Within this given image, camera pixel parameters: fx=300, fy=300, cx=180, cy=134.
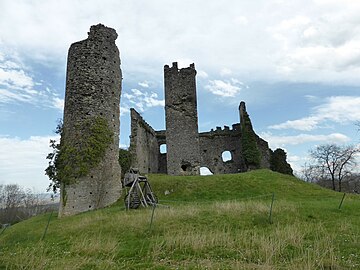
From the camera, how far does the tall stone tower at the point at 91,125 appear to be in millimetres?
18234

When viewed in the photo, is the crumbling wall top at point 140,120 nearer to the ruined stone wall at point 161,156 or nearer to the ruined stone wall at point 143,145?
the ruined stone wall at point 143,145

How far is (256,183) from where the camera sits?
68.7 ft

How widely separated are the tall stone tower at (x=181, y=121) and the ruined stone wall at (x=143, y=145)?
9.20 feet

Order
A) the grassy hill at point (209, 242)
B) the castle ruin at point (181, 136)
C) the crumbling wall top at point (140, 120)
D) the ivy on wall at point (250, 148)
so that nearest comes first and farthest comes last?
the grassy hill at point (209, 242) → the crumbling wall top at point (140, 120) → the castle ruin at point (181, 136) → the ivy on wall at point (250, 148)

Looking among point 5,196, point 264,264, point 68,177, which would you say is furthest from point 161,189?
point 5,196

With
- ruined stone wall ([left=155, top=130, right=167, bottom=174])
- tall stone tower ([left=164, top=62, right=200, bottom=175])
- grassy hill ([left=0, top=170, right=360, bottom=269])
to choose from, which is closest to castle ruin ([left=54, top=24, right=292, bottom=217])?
grassy hill ([left=0, top=170, right=360, bottom=269])

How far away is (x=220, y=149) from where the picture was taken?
39.1m

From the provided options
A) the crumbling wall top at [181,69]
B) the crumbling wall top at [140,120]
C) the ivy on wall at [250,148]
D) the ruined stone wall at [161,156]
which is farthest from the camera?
the ruined stone wall at [161,156]

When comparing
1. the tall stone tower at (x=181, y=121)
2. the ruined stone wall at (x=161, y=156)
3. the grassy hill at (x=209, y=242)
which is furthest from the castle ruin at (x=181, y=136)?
the grassy hill at (x=209, y=242)

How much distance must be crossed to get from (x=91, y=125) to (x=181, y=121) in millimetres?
14004

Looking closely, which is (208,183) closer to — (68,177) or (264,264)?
(68,177)

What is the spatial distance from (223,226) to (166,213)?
8.41 ft

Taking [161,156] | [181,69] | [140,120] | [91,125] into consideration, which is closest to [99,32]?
[91,125]

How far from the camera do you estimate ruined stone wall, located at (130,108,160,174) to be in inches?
1144
